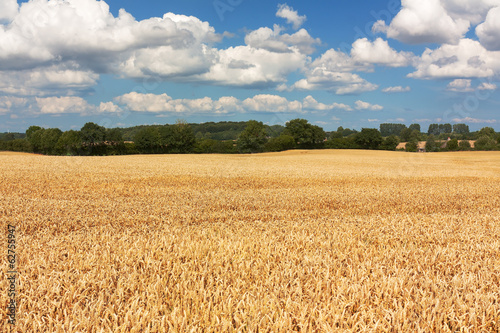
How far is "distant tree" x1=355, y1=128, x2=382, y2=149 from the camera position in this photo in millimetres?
88188

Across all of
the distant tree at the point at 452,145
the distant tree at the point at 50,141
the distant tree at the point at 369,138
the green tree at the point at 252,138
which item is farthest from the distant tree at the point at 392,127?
the distant tree at the point at 50,141

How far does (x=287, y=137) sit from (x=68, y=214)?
83.4m

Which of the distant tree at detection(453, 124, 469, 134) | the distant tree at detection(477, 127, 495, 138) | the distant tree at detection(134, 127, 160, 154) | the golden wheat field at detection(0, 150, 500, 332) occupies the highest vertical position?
the distant tree at detection(453, 124, 469, 134)

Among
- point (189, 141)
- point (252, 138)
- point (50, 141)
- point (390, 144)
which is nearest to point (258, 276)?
point (252, 138)

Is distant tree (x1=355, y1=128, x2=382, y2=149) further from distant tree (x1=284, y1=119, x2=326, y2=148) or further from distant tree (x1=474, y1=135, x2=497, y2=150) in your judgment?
distant tree (x1=474, y1=135, x2=497, y2=150)

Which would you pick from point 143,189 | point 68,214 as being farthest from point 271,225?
point 143,189

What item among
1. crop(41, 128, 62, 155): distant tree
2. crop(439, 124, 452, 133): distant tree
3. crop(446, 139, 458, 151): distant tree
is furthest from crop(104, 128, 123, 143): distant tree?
crop(439, 124, 452, 133): distant tree

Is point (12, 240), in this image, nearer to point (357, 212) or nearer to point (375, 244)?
point (375, 244)

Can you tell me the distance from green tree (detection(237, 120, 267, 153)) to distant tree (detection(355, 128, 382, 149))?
87.8 feet

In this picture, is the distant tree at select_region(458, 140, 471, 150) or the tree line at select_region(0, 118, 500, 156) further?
the tree line at select_region(0, 118, 500, 156)

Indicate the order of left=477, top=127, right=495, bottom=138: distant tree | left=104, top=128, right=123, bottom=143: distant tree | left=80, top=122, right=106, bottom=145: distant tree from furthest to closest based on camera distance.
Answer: left=477, top=127, right=495, bottom=138: distant tree < left=80, top=122, right=106, bottom=145: distant tree < left=104, top=128, right=123, bottom=143: distant tree

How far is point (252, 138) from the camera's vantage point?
82250 millimetres

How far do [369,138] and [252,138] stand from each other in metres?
32.5

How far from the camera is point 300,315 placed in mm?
2857
